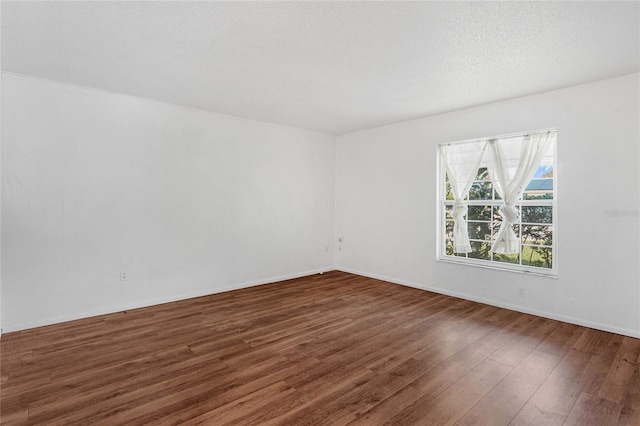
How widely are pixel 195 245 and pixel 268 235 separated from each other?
1.27m

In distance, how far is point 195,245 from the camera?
15.3ft

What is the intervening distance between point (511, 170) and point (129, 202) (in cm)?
504

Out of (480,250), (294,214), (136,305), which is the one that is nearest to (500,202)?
(480,250)

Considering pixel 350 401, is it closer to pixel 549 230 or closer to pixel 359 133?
pixel 549 230

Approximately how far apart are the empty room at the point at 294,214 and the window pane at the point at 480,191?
2 centimetres

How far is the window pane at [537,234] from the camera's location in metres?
3.99

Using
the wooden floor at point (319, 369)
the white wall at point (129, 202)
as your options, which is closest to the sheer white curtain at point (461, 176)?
the wooden floor at point (319, 369)

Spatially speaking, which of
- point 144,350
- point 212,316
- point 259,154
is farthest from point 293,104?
point 144,350

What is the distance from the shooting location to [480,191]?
4637mm

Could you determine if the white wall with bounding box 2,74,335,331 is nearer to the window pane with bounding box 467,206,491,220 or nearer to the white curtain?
the window pane with bounding box 467,206,491,220

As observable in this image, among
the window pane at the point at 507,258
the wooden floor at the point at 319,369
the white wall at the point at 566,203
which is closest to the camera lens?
the wooden floor at the point at 319,369

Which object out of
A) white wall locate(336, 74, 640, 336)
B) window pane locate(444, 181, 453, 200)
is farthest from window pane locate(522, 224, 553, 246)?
window pane locate(444, 181, 453, 200)

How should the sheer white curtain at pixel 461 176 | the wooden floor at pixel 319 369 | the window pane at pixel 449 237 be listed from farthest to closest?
the window pane at pixel 449 237, the sheer white curtain at pixel 461 176, the wooden floor at pixel 319 369

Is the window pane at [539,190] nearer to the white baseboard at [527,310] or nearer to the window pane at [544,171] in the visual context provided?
the window pane at [544,171]
